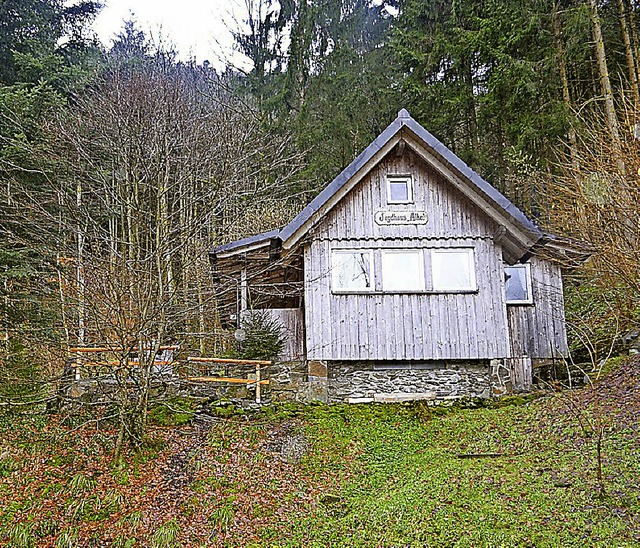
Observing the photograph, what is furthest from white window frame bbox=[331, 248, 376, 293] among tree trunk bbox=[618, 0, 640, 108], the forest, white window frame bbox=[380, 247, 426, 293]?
tree trunk bbox=[618, 0, 640, 108]

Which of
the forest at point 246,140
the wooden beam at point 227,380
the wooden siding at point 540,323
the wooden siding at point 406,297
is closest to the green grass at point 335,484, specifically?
the forest at point 246,140

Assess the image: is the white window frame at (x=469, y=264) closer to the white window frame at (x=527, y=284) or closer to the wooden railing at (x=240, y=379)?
the white window frame at (x=527, y=284)

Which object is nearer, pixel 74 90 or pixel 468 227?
pixel 468 227

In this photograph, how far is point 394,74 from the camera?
953 inches

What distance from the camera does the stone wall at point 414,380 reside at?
45.9 ft

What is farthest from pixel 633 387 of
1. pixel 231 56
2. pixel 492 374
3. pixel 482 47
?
pixel 231 56

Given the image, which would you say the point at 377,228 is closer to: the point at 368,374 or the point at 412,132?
the point at 412,132

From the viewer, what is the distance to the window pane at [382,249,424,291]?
14.0 metres

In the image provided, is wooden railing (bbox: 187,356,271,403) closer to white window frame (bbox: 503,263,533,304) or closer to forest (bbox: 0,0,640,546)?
forest (bbox: 0,0,640,546)

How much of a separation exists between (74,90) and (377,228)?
38.8 feet

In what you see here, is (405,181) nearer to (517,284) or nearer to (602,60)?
(517,284)

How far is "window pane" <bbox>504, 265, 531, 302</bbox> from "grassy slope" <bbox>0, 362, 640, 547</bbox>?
325cm

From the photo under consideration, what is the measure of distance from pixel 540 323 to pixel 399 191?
15.3 ft

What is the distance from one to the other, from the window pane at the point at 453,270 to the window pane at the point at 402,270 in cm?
37
